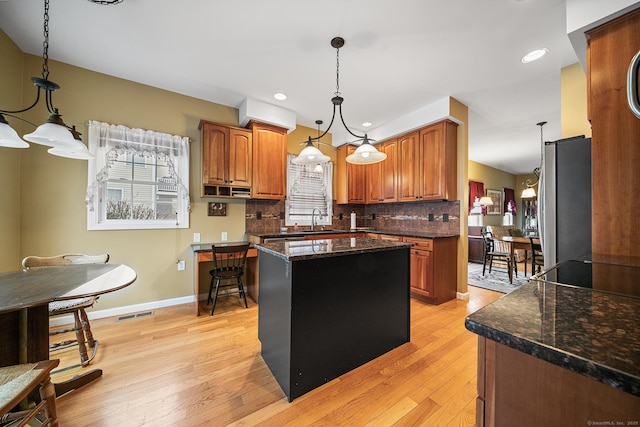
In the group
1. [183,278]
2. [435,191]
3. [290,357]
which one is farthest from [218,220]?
[435,191]

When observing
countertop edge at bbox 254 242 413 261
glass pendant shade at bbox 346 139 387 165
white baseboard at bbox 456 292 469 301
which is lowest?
white baseboard at bbox 456 292 469 301

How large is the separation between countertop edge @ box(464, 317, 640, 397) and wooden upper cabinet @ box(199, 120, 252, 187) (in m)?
3.33

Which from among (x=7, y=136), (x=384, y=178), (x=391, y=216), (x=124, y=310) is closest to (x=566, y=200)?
(x=384, y=178)

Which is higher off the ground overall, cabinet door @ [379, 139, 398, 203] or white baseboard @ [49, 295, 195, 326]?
cabinet door @ [379, 139, 398, 203]

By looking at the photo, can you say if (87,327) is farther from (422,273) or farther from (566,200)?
(566,200)

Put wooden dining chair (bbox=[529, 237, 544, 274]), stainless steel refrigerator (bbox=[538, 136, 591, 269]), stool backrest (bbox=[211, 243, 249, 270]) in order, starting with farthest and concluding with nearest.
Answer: wooden dining chair (bbox=[529, 237, 544, 274]), stool backrest (bbox=[211, 243, 249, 270]), stainless steel refrigerator (bbox=[538, 136, 591, 269])

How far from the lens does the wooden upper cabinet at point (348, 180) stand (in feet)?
15.3

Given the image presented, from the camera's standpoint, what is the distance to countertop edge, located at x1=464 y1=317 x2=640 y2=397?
36cm

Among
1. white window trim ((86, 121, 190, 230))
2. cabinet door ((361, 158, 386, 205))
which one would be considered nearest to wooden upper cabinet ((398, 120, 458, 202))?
cabinet door ((361, 158, 386, 205))

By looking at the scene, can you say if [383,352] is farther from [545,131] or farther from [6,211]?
[545,131]

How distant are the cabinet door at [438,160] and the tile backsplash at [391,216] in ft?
1.22

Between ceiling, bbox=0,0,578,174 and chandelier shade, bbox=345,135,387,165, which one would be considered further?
chandelier shade, bbox=345,135,387,165

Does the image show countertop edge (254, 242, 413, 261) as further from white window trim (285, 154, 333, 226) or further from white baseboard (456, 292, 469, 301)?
white window trim (285, 154, 333, 226)

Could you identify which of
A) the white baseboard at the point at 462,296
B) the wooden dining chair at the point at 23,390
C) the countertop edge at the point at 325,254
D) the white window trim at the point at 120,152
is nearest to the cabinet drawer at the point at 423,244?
the white baseboard at the point at 462,296
